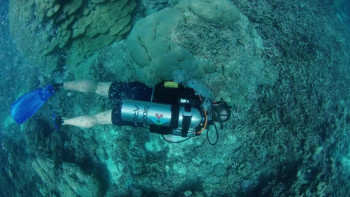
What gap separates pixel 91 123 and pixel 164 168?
198 cm

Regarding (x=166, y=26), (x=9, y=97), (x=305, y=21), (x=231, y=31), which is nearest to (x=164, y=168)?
(x=166, y=26)

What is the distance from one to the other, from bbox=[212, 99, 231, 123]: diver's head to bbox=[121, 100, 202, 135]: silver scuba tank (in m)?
0.29

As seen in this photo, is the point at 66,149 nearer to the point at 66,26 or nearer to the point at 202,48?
the point at 66,26

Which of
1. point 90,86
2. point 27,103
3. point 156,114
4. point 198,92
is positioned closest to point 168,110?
point 156,114

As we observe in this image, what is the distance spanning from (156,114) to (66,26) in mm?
3428

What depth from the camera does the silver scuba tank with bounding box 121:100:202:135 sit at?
321 cm

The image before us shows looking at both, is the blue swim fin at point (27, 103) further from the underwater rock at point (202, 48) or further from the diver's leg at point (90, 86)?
the underwater rock at point (202, 48)

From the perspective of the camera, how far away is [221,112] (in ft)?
10.5

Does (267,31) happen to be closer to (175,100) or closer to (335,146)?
(175,100)

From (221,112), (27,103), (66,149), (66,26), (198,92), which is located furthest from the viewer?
(66,149)

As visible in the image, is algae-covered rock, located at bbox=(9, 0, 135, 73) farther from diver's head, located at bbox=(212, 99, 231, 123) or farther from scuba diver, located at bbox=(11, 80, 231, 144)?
diver's head, located at bbox=(212, 99, 231, 123)

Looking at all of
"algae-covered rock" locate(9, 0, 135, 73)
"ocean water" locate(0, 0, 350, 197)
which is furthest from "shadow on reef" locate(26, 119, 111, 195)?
"algae-covered rock" locate(9, 0, 135, 73)

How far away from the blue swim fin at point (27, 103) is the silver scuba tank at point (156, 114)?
2.11 meters

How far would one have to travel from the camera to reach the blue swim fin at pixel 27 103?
13.6ft
